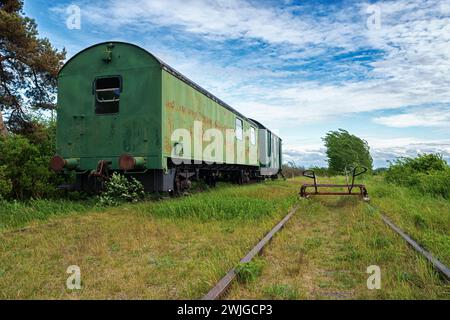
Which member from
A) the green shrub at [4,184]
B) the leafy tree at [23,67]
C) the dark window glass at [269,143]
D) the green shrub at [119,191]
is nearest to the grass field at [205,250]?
the green shrub at [119,191]

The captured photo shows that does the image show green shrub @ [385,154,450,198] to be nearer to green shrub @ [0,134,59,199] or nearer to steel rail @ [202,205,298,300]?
steel rail @ [202,205,298,300]

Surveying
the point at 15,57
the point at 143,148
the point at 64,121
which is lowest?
the point at 143,148

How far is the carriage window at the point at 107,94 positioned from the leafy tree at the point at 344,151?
49.9ft

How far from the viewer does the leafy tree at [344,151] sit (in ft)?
Result: 71.1

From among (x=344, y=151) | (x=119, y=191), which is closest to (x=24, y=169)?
(x=119, y=191)

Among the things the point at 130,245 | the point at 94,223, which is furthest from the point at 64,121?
the point at 130,245

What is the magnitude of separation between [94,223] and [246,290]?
4101 millimetres

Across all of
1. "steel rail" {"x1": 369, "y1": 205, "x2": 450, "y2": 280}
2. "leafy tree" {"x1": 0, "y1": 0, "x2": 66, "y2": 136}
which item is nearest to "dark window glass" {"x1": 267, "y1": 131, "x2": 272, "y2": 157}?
"leafy tree" {"x1": 0, "y1": 0, "x2": 66, "y2": 136}

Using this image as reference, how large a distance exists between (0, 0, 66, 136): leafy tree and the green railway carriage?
14.4 ft

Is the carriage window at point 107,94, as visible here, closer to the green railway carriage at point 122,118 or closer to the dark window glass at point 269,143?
the green railway carriage at point 122,118

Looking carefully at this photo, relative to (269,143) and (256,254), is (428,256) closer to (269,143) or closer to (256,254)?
(256,254)

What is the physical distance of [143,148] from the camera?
8.54 m

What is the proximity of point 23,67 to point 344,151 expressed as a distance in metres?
16.6

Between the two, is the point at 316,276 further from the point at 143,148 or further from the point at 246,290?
the point at 143,148
